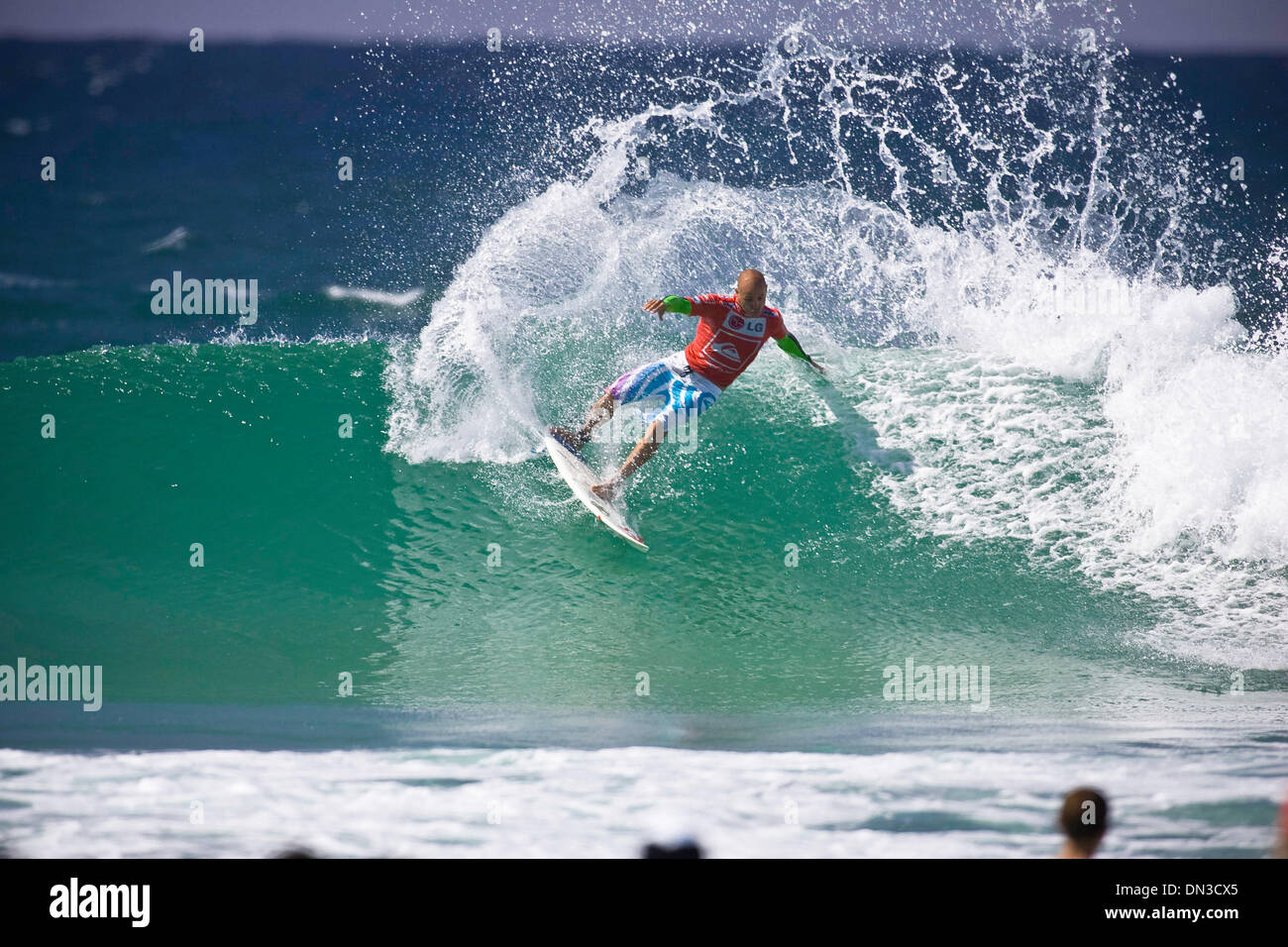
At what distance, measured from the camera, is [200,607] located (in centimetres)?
589

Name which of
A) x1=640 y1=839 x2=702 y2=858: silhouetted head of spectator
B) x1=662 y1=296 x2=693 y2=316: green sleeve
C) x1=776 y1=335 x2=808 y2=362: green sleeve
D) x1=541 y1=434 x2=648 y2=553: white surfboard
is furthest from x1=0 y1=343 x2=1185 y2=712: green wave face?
x1=640 y1=839 x2=702 y2=858: silhouetted head of spectator

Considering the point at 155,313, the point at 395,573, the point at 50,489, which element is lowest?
the point at 395,573

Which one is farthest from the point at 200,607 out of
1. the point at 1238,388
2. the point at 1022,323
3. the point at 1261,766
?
the point at 1238,388

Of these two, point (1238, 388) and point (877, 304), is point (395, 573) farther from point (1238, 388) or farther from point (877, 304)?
point (1238, 388)

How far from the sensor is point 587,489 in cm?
630

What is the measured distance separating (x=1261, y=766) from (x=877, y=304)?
4994 mm

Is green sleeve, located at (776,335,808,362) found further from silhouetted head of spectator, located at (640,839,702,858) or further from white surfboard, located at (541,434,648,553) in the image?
silhouetted head of spectator, located at (640,839,702,858)

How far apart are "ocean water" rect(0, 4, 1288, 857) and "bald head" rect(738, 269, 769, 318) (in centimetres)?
127

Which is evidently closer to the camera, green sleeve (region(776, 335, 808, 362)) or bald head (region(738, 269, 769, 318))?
bald head (region(738, 269, 769, 318))

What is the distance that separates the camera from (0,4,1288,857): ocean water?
4305 mm

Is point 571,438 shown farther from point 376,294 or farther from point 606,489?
point 376,294

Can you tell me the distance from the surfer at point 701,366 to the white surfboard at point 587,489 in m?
0.08
